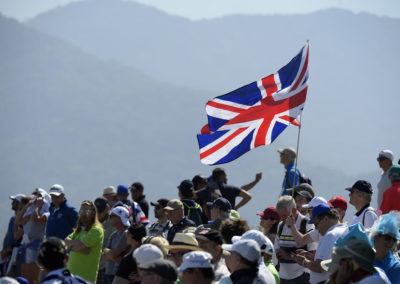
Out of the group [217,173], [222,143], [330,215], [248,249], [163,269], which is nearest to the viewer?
[163,269]

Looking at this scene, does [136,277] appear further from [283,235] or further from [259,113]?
[259,113]

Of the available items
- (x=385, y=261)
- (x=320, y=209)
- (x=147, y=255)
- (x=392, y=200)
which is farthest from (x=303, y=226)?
(x=147, y=255)

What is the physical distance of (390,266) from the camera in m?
6.14

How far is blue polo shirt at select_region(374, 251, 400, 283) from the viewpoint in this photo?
6.11 metres

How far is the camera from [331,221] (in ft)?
24.2

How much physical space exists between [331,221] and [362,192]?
3.42ft

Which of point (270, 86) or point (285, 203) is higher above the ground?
point (270, 86)

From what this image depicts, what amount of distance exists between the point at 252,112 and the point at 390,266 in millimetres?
4193

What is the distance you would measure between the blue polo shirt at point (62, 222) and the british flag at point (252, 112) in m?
2.22

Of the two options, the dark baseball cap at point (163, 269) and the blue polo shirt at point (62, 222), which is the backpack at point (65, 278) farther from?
the blue polo shirt at point (62, 222)

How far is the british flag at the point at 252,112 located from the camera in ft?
32.4

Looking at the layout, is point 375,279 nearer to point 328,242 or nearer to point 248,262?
point 248,262

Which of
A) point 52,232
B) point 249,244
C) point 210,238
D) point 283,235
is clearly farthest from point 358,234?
point 52,232

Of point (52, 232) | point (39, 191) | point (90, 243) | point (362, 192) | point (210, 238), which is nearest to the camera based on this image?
point (210, 238)
